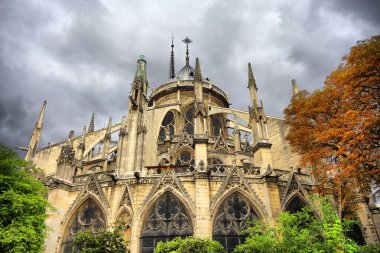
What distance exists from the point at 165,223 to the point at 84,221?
4.58 metres

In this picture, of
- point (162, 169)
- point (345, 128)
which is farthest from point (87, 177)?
point (345, 128)

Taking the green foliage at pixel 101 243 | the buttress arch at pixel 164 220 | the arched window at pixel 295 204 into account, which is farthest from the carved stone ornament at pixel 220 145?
the green foliage at pixel 101 243

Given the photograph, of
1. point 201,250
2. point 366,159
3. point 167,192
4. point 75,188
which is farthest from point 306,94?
point 75,188

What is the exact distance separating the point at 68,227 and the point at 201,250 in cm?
869

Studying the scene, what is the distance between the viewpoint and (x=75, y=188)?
16.4 metres

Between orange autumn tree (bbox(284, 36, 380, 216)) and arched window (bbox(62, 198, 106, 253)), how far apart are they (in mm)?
12000

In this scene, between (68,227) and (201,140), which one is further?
(201,140)

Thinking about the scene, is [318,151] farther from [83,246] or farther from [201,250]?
[83,246]

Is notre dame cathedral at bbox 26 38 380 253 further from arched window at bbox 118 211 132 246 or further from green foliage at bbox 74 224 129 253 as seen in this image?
green foliage at bbox 74 224 129 253

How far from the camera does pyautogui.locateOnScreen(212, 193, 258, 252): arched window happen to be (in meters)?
14.3

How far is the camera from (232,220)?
14.8 meters

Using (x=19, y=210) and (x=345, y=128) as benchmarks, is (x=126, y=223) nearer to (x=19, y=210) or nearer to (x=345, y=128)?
Result: (x=19, y=210)

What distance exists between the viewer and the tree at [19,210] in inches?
439

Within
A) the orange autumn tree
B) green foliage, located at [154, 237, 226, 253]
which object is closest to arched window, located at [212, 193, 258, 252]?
green foliage, located at [154, 237, 226, 253]
